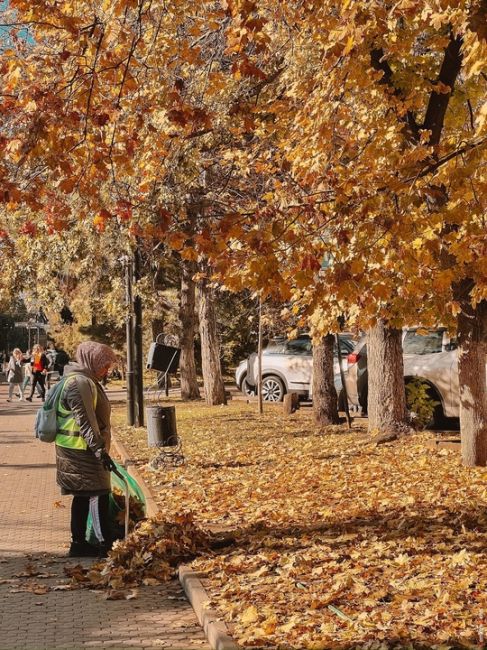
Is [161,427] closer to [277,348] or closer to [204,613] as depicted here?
[204,613]

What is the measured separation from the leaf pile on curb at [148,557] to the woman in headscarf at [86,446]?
0.45 metres

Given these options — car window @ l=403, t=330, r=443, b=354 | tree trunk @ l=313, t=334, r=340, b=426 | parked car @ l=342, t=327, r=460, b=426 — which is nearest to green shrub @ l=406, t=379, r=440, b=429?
parked car @ l=342, t=327, r=460, b=426

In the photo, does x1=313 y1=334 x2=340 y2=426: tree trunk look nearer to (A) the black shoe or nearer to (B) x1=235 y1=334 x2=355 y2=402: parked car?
(B) x1=235 y1=334 x2=355 y2=402: parked car

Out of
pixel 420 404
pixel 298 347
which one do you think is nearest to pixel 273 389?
pixel 298 347

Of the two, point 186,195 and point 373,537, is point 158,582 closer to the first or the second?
point 373,537

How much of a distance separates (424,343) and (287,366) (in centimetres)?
792

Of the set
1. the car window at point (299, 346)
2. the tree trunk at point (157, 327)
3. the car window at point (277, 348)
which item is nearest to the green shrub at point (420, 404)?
the car window at point (299, 346)

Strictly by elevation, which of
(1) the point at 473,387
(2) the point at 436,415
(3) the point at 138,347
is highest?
(3) the point at 138,347

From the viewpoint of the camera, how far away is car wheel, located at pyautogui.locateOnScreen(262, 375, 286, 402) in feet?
87.8

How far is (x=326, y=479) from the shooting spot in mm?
11672

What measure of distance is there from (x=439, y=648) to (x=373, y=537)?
9.55 feet

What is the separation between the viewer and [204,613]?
250 inches

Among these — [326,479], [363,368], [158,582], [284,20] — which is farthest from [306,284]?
[363,368]

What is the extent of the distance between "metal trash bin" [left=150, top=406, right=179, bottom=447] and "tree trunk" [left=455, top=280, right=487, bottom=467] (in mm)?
4831
